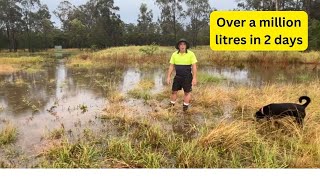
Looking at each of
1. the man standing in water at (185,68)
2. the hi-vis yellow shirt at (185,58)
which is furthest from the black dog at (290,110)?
the hi-vis yellow shirt at (185,58)

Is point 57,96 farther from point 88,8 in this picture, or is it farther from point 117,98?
point 88,8

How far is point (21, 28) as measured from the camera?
5406 cm

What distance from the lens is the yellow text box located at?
524 centimetres

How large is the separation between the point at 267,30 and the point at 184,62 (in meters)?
2.11

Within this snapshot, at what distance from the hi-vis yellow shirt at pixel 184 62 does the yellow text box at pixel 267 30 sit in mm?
1606

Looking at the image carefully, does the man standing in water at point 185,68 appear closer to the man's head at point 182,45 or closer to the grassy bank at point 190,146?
the man's head at point 182,45

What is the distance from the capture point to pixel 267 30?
5.30 meters

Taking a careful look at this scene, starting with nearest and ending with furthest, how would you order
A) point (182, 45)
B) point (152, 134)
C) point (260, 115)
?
1. point (152, 134)
2. point (260, 115)
3. point (182, 45)

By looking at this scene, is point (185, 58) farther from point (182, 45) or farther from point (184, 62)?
point (182, 45)

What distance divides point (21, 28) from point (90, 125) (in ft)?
175

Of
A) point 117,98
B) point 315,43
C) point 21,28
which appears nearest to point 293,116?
point 117,98

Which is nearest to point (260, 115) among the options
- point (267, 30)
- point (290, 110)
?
point (290, 110)

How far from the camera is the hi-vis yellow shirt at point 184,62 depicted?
697 cm

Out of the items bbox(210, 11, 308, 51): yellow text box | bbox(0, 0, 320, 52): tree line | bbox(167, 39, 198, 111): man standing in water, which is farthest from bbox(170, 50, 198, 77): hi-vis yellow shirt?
bbox(0, 0, 320, 52): tree line
